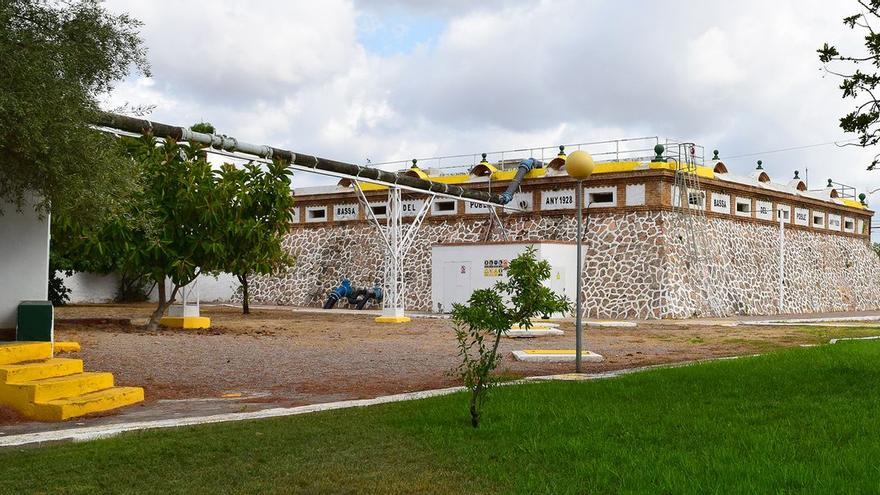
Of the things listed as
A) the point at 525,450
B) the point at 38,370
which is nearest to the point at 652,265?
the point at 38,370

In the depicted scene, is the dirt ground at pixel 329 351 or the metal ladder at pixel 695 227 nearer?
the dirt ground at pixel 329 351

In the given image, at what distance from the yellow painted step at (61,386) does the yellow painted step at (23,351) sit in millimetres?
699

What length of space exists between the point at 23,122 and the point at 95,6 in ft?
7.48

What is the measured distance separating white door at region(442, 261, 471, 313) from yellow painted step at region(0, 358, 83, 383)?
2118cm

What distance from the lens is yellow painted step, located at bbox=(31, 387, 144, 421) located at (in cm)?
955

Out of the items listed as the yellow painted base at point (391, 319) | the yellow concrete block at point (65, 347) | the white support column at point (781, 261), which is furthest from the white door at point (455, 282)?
the yellow concrete block at point (65, 347)

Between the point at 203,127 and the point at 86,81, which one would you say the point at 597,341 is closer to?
the point at 86,81

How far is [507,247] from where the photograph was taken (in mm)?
30562

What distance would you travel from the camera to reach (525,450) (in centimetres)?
680

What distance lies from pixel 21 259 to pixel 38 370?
7.28 ft

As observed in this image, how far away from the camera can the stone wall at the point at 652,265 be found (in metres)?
30.9

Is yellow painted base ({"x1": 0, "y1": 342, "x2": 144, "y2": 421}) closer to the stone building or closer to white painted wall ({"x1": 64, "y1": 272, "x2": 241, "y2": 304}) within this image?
the stone building

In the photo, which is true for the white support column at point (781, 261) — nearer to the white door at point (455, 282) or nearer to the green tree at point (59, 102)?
the white door at point (455, 282)

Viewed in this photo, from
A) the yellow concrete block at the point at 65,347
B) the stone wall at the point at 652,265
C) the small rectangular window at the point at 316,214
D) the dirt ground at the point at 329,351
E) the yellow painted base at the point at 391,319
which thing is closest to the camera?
the dirt ground at the point at 329,351
